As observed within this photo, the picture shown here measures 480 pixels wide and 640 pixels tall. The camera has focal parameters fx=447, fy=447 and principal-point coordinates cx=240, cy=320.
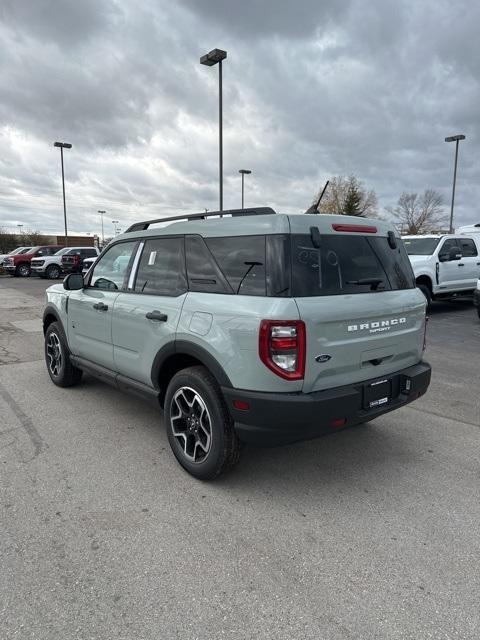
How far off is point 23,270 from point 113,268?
86.0 feet

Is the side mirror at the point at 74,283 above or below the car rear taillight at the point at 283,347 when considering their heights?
above

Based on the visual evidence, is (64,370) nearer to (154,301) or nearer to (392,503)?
(154,301)

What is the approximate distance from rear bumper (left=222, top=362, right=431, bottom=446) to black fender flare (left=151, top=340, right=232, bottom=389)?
0.29ft

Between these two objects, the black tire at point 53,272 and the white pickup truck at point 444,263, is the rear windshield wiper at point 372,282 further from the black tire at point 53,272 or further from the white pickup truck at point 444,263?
the black tire at point 53,272

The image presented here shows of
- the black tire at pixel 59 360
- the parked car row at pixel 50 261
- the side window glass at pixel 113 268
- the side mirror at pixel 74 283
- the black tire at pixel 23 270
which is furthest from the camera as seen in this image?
the black tire at pixel 23 270

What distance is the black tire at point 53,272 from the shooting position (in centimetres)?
A: 2517

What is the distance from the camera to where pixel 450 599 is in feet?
6.97

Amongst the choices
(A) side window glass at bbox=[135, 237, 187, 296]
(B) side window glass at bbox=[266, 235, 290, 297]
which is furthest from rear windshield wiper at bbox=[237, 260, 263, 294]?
(A) side window glass at bbox=[135, 237, 187, 296]

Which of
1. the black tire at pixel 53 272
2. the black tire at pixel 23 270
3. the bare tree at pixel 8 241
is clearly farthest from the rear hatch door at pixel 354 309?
the bare tree at pixel 8 241

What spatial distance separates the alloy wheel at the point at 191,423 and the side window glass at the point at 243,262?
85 centimetres

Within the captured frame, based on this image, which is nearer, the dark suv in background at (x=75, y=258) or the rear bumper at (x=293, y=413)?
the rear bumper at (x=293, y=413)

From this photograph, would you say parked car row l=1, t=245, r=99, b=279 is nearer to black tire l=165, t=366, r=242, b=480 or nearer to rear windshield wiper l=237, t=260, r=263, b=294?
black tire l=165, t=366, r=242, b=480

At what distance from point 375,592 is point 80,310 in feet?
12.1

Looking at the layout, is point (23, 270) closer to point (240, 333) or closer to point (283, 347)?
point (240, 333)
